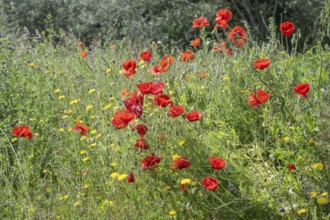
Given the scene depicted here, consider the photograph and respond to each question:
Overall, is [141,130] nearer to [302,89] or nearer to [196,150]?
[196,150]

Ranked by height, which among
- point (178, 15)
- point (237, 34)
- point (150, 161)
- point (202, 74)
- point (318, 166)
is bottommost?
point (178, 15)

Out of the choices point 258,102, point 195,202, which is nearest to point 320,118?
point 258,102

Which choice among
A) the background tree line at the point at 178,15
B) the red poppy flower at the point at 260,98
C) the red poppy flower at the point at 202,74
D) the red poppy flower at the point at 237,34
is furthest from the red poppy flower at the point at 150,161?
the background tree line at the point at 178,15

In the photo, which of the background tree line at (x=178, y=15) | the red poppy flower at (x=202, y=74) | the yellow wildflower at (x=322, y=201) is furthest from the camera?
the background tree line at (x=178, y=15)

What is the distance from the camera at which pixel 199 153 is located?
2955 millimetres

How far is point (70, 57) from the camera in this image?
6.02 meters

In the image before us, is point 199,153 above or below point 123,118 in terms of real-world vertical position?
below

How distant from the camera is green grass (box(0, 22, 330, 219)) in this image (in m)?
2.80

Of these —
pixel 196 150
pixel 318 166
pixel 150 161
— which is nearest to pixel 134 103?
pixel 150 161

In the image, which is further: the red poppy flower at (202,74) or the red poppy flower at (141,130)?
the red poppy flower at (202,74)

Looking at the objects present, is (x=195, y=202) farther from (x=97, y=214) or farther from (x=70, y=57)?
(x=70, y=57)

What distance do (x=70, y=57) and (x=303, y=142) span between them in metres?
3.52

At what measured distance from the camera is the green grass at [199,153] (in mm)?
2801

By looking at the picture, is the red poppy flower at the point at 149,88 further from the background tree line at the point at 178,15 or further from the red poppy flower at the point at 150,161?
the background tree line at the point at 178,15
